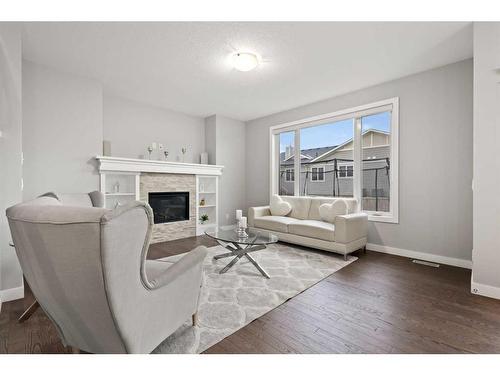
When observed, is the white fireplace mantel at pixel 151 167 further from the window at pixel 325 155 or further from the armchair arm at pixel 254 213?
the window at pixel 325 155

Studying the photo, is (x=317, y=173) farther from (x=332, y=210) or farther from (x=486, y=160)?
(x=486, y=160)

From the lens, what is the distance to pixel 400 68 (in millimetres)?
3330

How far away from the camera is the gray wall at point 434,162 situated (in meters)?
3.12

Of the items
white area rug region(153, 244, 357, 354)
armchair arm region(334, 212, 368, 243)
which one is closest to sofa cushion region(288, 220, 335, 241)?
armchair arm region(334, 212, 368, 243)

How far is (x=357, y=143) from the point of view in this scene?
4.25m

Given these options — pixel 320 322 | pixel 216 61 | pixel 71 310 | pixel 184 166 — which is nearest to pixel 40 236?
pixel 71 310

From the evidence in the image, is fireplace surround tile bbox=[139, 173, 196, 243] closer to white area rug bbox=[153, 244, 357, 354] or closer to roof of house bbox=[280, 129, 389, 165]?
white area rug bbox=[153, 244, 357, 354]

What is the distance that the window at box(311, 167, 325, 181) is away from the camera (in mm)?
4871

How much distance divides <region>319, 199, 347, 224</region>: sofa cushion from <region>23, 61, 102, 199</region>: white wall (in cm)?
360

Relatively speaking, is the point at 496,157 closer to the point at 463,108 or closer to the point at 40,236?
the point at 463,108

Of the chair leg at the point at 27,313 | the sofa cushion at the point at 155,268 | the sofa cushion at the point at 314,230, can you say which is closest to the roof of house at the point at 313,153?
the sofa cushion at the point at 314,230

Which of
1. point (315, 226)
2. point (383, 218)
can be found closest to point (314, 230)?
point (315, 226)

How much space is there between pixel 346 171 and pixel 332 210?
3.03 ft
